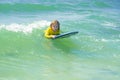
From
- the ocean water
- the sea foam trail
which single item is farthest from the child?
the sea foam trail

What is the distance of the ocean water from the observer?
31.4 feet

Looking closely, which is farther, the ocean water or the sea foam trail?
the sea foam trail

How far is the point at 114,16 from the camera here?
Result: 1931cm

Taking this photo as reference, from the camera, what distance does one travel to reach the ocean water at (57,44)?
31.4 ft

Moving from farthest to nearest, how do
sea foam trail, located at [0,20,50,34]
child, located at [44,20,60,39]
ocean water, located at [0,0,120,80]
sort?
sea foam trail, located at [0,20,50,34] → child, located at [44,20,60,39] → ocean water, located at [0,0,120,80]

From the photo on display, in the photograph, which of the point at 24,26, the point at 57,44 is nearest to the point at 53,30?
the point at 57,44

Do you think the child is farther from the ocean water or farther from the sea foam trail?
the sea foam trail

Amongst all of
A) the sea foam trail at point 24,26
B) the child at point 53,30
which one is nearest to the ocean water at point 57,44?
the sea foam trail at point 24,26

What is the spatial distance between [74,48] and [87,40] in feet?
4.16

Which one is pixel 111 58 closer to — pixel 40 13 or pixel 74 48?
pixel 74 48

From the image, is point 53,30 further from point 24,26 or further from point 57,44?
point 24,26

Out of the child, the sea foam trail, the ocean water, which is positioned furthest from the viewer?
the sea foam trail

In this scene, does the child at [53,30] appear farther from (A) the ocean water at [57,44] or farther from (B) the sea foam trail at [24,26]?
(B) the sea foam trail at [24,26]

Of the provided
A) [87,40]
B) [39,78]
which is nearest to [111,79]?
[39,78]
